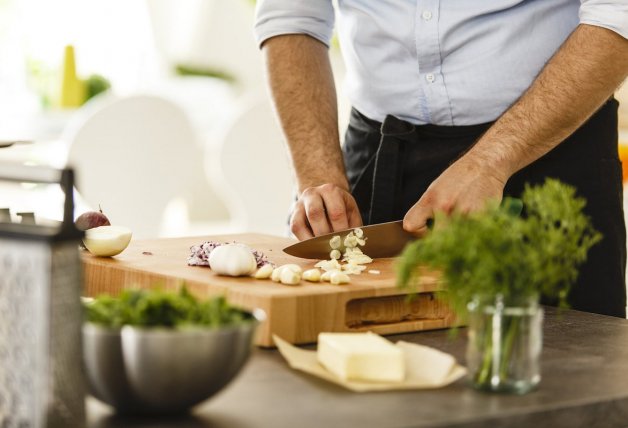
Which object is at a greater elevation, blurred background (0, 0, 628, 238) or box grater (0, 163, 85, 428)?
blurred background (0, 0, 628, 238)

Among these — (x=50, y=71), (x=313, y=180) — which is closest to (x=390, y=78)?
(x=313, y=180)

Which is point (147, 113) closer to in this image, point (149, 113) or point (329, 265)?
point (149, 113)

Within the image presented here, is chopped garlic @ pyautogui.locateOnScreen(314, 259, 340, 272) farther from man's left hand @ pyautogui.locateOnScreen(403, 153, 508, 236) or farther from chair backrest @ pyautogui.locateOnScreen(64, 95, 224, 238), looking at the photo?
chair backrest @ pyautogui.locateOnScreen(64, 95, 224, 238)

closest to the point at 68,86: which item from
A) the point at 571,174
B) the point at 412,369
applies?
the point at 571,174

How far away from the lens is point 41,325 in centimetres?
87

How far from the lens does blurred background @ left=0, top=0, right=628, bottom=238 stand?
137 inches

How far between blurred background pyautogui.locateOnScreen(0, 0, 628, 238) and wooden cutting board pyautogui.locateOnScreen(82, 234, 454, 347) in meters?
0.27

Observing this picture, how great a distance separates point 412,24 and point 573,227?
0.96 metres

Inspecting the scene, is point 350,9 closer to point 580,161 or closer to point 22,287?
point 580,161

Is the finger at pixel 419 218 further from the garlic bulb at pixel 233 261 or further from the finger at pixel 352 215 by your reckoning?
the garlic bulb at pixel 233 261

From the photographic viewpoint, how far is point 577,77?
1.72 m

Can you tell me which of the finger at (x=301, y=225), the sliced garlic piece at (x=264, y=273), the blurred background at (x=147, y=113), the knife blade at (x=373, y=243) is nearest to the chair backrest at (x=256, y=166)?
the blurred background at (x=147, y=113)

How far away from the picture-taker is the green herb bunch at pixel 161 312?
940 millimetres

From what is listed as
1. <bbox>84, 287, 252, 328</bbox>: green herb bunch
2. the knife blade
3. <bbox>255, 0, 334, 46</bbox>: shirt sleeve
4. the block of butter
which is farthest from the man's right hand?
<bbox>84, 287, 252, 328</bbox>: green herb bunch
